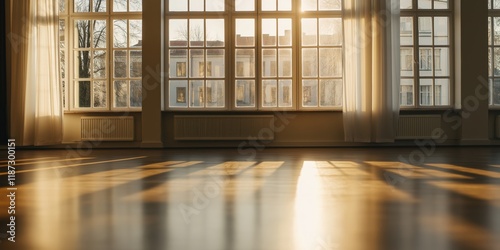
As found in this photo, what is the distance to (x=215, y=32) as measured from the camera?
28.5 ft

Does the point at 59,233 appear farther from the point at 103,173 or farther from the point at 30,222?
the point at 103,173

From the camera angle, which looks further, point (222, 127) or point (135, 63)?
point (135, 63)

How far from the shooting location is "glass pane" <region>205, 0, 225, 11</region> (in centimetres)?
869

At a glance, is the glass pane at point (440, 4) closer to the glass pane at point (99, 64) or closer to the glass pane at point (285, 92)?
the glass pane at point (285, 92)

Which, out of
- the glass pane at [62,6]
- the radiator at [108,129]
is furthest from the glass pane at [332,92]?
the glass pane at [62,6]

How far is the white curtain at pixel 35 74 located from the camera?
27.3ft

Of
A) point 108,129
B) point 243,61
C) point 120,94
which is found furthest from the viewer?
point 120,94

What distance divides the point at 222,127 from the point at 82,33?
3.08 m

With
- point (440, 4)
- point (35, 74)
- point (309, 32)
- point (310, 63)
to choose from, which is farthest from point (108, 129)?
point (440, 4)

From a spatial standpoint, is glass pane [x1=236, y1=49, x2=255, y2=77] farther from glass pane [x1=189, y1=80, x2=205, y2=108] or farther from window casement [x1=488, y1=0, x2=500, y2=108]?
window casement [x1=488, y1=0, x2=500, y2=108]

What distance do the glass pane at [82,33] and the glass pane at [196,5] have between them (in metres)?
1.88

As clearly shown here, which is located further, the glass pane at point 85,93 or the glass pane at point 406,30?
the glass pane at point 85,93

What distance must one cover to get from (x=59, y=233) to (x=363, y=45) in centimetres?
704

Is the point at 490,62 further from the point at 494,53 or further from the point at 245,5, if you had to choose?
the point at 245,5
